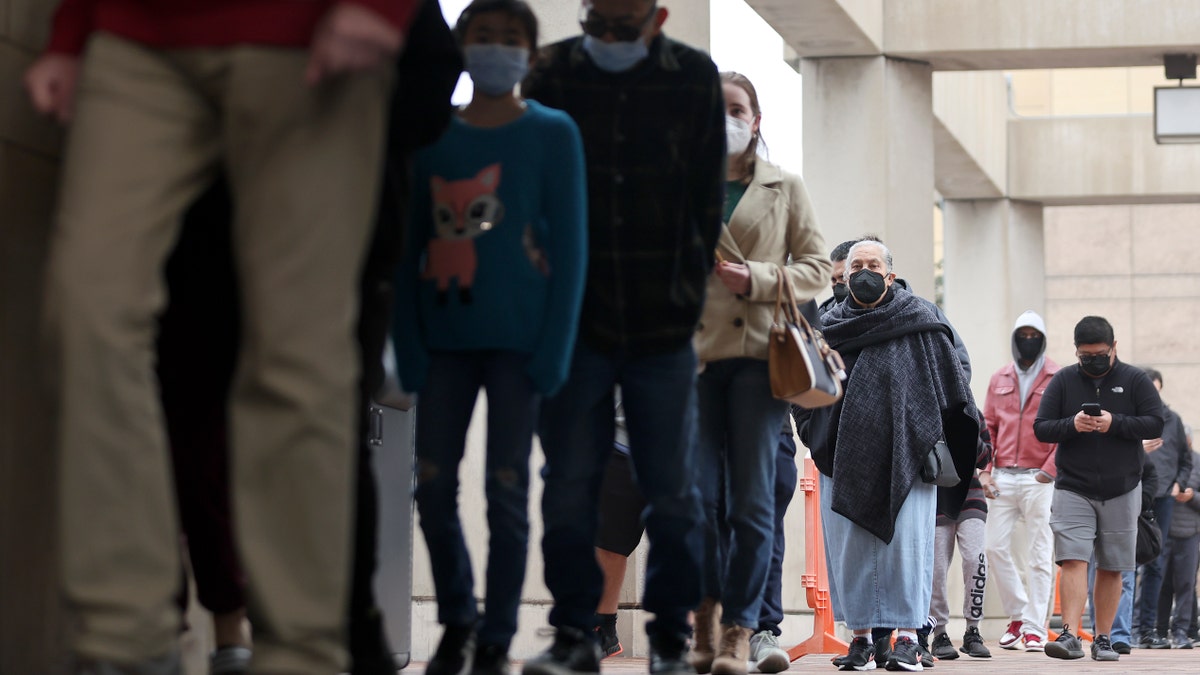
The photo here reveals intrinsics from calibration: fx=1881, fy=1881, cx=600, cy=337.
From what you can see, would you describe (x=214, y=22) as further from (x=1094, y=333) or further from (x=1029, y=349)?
(x=1029, y=349)

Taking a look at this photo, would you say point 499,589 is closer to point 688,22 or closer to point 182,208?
point 182,208

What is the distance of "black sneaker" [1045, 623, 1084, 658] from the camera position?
1082cm

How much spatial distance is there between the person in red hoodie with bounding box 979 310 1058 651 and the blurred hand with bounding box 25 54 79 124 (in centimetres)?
968

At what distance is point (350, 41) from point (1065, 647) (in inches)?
341

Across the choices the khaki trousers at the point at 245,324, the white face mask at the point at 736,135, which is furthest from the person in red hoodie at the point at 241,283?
the white face mask at the point at 736,135

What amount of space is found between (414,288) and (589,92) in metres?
0.82

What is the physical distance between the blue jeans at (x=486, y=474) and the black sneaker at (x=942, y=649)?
22.6 feet

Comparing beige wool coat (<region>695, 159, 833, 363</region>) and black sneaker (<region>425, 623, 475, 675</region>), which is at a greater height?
beige wool coat (<region>695, 159, 833, 363</region>)

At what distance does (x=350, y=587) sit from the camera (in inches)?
153

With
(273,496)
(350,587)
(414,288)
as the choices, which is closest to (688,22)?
(414,288)

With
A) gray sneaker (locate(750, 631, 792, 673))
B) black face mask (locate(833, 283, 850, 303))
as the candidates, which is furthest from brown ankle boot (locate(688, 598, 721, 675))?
black face mask (locate(833, 283, 850, 303))

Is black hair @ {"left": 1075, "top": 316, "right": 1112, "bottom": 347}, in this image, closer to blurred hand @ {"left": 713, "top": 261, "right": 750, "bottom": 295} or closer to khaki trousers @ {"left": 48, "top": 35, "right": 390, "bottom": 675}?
blurred hand @ {"left": 713, "top": 261, "right": 750, "bottom": 295}

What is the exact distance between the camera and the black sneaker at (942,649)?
10.9 metres

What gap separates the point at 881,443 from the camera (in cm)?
841
